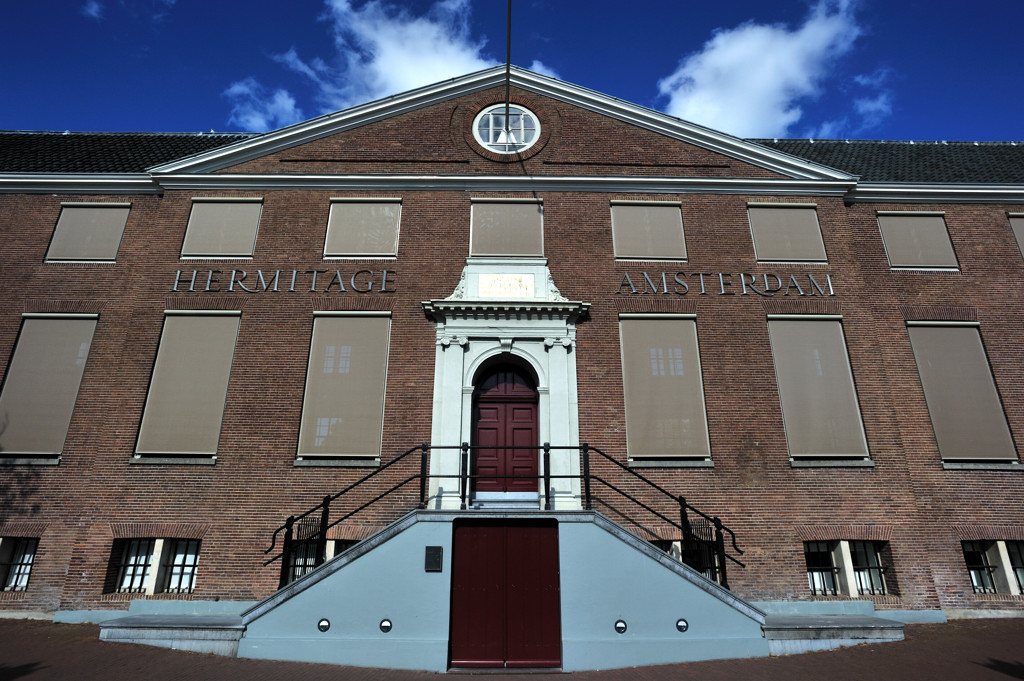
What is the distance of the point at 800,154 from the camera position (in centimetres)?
1731

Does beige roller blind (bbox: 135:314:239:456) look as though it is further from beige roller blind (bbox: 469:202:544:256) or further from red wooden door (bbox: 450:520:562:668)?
red wooden door (bbox: 450:520:562:668)

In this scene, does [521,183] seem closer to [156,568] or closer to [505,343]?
[505,343]

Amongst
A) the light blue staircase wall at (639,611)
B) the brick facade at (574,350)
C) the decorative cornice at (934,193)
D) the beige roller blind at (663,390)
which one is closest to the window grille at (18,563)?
the brick facade at (574,350)

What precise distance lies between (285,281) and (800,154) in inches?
573

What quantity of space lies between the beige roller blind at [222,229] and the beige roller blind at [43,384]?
2814mm

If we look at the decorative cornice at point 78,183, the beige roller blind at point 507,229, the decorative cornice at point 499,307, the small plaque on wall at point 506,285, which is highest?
the decorative cornice at point 78,183

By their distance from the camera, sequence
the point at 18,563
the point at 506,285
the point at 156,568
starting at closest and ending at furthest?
the point at 156,568, the point at 18,563, the point at 506,285

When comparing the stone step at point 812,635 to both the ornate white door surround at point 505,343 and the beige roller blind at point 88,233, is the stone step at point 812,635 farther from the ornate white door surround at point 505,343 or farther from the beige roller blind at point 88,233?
the beige roller blind at point 88,233

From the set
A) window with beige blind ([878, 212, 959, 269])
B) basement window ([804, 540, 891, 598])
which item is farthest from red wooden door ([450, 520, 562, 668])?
window with beige blind ([878, 212, 959, 269])

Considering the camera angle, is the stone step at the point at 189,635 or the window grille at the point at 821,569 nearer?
the stone step at the point at 189,635

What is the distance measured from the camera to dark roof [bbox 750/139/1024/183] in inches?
609

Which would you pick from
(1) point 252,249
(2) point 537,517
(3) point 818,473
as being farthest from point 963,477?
(1) point 252,249

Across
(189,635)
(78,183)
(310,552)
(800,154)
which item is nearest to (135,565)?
(310,552)

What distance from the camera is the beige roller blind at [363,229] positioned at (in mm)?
13562
